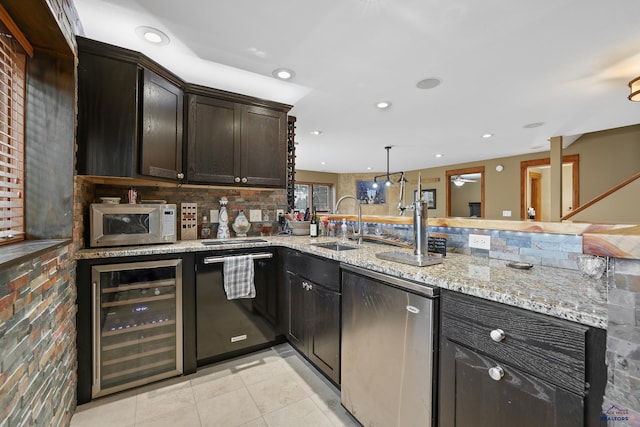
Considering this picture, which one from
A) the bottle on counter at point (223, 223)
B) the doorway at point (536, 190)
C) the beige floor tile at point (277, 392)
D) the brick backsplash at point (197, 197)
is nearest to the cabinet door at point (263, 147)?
the brick backsplash at point (197, 197)

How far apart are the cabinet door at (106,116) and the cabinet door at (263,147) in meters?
0.93

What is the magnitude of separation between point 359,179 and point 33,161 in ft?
27.9

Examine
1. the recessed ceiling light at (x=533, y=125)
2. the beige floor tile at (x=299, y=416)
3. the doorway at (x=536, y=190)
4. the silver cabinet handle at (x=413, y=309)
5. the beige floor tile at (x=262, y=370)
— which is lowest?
the beige floor tile at (x=299, y=416)

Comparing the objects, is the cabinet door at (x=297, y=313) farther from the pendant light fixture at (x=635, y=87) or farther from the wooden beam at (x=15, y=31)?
the pendant light fixture at (x=635, y=87)

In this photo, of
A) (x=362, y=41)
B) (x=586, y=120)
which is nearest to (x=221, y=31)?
(x=362, y=41)

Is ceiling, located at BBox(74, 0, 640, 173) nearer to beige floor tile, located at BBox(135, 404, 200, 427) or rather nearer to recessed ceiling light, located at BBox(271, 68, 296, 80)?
recessed ceiling light, located at BBox(271, 68, 296, 80)

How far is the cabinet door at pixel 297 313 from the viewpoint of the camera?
2141 mm

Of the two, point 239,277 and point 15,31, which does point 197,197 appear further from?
point 15,31

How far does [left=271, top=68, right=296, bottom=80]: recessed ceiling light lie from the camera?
228 centimetres

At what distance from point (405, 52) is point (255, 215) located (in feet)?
6.84

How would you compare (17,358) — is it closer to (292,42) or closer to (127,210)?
(127,210)

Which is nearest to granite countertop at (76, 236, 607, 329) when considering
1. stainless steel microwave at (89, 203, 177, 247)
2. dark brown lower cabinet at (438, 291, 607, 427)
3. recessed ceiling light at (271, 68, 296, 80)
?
dark brown lower cabinet at (438, 291, 607, 427)

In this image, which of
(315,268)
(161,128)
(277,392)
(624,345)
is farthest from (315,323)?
(161,128)

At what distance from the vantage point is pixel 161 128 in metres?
2.14
